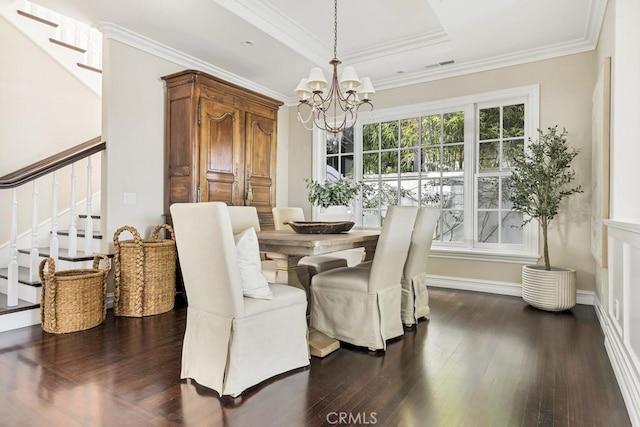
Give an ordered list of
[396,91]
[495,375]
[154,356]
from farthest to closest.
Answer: [396,91] → [154,356] → [495,375]

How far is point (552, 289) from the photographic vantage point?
11.3 ft

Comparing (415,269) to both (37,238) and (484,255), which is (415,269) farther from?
(37,238)

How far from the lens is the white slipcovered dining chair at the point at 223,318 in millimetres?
1924

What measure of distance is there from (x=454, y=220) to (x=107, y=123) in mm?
3978

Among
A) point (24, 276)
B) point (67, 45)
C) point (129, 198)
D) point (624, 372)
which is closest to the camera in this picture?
point (624, 372)

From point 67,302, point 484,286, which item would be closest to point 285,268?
point 67,302

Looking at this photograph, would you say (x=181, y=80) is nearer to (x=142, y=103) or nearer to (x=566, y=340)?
(x=142, y=103)

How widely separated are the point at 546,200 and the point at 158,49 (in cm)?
424

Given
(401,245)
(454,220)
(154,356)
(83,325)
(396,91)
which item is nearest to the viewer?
(154,356)

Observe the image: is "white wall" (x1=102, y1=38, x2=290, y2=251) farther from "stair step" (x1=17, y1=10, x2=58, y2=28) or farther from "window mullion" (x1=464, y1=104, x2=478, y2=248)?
"window mullion" (x1=464, y1=104, x2=478, y2=248)

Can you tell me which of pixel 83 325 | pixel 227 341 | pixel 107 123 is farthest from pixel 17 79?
pixel 227 341

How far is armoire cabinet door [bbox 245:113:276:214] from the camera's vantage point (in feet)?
14.9

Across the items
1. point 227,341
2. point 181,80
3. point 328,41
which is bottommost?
point 227,341

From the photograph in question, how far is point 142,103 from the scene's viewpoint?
12.7 feet
